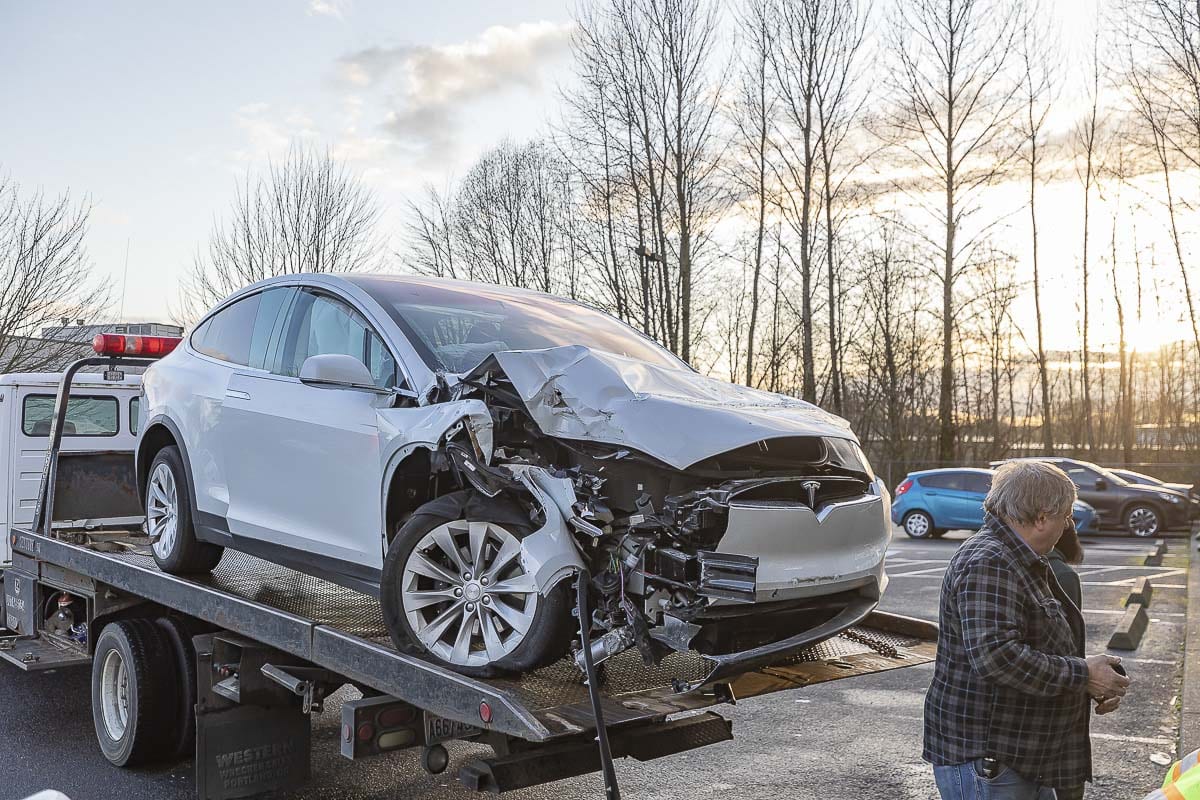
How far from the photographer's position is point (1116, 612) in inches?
435

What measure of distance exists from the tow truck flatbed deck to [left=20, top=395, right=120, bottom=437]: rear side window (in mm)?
A: 2473

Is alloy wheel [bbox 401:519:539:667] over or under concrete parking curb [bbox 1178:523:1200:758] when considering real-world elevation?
over

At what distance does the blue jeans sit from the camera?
9.78 feet

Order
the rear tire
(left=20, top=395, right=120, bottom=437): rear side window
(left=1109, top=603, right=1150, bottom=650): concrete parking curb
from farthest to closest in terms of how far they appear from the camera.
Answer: the rear tire, (left=1109, top=603, right=1150, bottom=650): concrete parking curb, (left=20, top=395, right=120, bottom=437): rear side window

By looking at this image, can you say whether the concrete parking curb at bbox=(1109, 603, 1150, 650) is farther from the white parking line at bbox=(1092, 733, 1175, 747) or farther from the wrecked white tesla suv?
the wrecked white tesla suv

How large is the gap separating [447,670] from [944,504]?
17972 millimetres

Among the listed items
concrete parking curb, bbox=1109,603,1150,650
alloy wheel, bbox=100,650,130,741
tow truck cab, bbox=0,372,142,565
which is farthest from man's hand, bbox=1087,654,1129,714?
tow truck cab, bbox=0,372,142,565

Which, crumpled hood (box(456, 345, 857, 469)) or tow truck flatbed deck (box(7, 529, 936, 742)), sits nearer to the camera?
tow truck flatbed deck (box(7, 529, 936, 742))

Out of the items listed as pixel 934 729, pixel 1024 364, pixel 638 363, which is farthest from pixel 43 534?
pixel 1024 364

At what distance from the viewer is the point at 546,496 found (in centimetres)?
355

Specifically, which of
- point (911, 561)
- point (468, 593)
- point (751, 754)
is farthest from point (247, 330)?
point (911, 561)

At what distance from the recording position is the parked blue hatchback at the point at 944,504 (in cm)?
1969

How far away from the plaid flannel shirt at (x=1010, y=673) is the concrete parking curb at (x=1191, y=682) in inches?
132

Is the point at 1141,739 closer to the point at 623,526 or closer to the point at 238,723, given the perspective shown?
the point at 623,526
